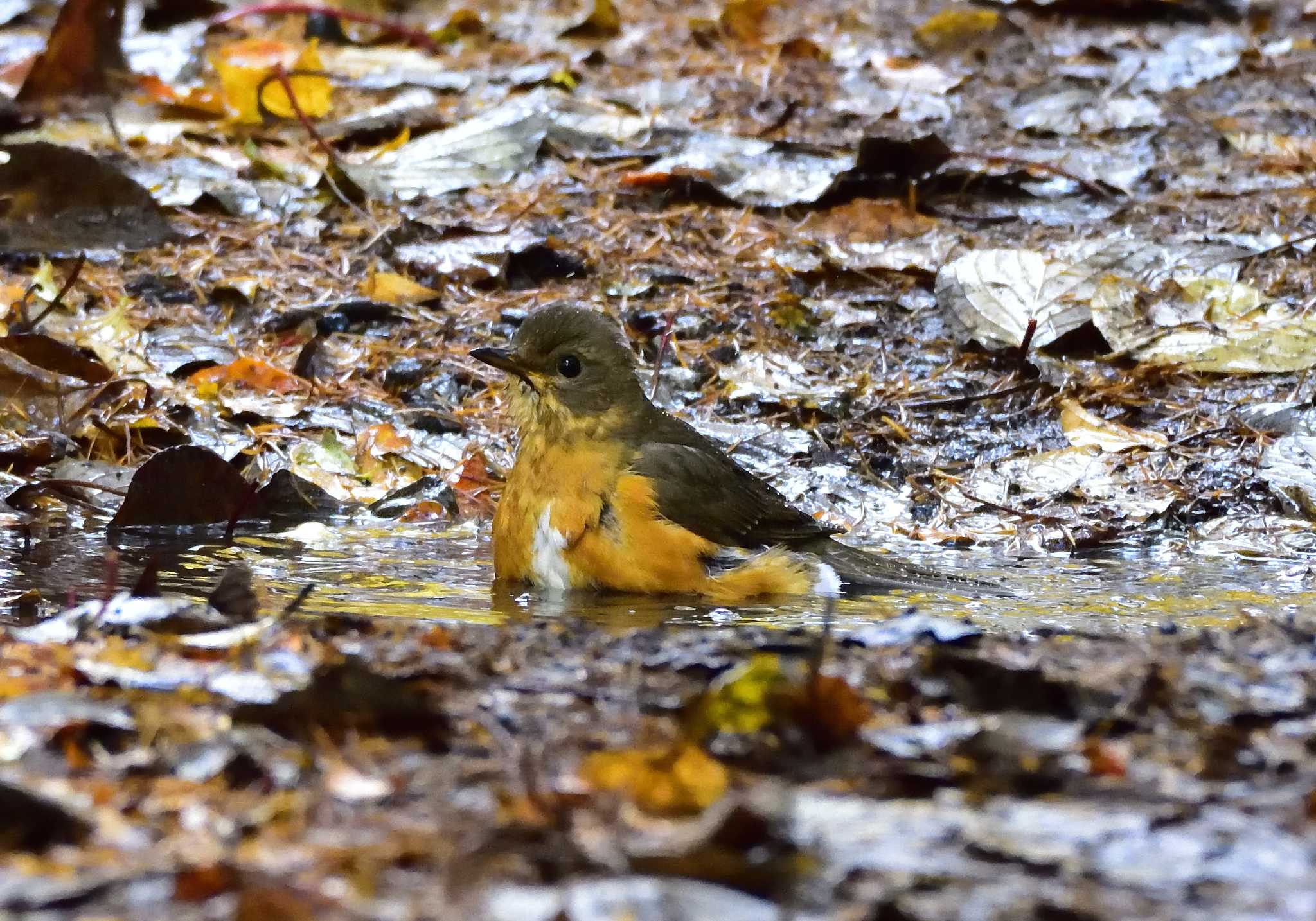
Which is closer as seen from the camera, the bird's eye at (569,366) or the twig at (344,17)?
the bird's eye at (569,366)

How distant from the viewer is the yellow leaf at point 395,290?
24.1ft

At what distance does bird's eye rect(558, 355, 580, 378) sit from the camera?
18.0 ft

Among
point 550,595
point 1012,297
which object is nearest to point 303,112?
point 1012,297

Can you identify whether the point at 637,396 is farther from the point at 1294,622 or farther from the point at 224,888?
the point at 224,888

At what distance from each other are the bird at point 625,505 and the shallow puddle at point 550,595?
11 cm

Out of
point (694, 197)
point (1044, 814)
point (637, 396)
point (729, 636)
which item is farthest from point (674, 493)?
point (694, 197)

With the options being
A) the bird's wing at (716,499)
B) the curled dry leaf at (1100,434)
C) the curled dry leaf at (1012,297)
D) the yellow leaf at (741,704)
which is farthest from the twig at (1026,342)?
the yellow leaf at (741,704)

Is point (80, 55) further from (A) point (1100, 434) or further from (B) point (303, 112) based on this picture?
(A) point (1100, 434)

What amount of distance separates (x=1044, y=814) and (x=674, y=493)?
2979 mm

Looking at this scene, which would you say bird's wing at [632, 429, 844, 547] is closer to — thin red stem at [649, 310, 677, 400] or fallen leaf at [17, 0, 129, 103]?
thin red stem at [649, 310, 677, 400]

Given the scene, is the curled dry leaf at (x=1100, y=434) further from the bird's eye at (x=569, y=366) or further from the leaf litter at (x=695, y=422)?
the bird's eye at (x=569, y=366)

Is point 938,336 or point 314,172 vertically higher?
point 314,172

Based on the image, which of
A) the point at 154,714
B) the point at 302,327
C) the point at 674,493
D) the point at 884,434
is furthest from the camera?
the point at 302,327

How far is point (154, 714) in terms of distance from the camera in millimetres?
2584
